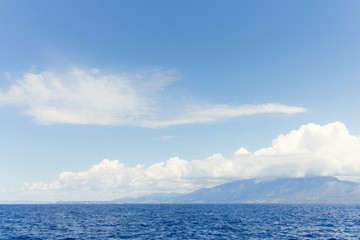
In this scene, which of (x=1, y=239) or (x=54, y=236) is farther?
(x=54, y=236)

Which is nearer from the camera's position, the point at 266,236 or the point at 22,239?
the point at 22,239

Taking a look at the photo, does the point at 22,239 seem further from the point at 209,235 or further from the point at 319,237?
the point at 319,237

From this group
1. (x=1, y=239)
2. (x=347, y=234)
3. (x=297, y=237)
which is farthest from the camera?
→ (x=347, y=234)

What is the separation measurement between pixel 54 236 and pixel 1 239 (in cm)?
1103

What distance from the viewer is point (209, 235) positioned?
208 feet

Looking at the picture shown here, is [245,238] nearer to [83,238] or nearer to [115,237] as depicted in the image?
[115,237]

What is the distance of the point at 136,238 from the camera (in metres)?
59.1

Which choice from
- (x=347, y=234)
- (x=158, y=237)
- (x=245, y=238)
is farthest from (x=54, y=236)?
(x=347, y=234)

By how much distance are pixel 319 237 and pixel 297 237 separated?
557 centimetres

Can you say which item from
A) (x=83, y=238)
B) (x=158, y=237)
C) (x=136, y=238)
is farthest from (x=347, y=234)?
(x=83, y=238)

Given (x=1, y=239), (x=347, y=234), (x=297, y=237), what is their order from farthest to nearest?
(x=347, y=234)
(x=297, y=237)
(x=1, y=239)

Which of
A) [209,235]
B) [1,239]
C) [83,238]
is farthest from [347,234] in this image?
[1,239]

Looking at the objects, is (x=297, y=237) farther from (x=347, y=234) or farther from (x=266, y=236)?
(x=347, y=234)

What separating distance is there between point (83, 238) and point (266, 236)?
1760 inches
